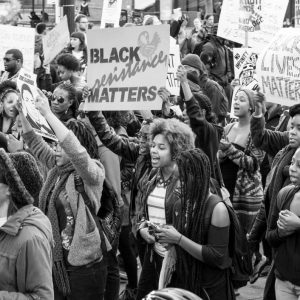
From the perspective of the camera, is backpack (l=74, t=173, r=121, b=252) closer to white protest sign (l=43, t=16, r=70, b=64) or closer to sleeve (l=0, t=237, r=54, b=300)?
sleeve (l=0, t=237, r=54, b=300)

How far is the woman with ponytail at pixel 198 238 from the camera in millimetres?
5035

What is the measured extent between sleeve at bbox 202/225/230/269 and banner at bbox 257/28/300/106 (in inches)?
74.8

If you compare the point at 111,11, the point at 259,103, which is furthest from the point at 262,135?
the point at 111,11

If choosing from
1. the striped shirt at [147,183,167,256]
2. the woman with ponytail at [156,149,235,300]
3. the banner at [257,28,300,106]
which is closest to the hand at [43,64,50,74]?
the banner at [257,28,300,106]

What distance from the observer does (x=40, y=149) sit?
624 centimetres

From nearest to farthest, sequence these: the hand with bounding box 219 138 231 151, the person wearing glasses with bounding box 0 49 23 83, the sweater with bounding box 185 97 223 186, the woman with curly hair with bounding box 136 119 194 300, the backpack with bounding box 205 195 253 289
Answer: the backpack with bounding box 205 195 253 289 → the woman with curly hair with bounding box 136 119 194 300 → the sweater with bounding box 185 97 223 186 → the hand with bounding box 219 138 231 151 → the person wearing glasses with bounding box 0 49 23 83

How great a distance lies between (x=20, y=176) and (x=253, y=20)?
6.90 metres

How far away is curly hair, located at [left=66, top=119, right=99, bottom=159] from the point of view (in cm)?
590

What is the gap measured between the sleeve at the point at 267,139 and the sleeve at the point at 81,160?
1.53m

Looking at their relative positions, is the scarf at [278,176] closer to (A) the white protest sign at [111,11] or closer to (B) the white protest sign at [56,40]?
(B) the white protest sign at [56,40]

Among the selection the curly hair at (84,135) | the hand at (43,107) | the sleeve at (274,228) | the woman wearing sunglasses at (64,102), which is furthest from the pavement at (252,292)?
the hand at (43,107)

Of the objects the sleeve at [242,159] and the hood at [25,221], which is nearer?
the hood at [25,221]

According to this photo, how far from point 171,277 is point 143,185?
Answer: 1184mm

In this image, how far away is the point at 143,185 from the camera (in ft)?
20.4
